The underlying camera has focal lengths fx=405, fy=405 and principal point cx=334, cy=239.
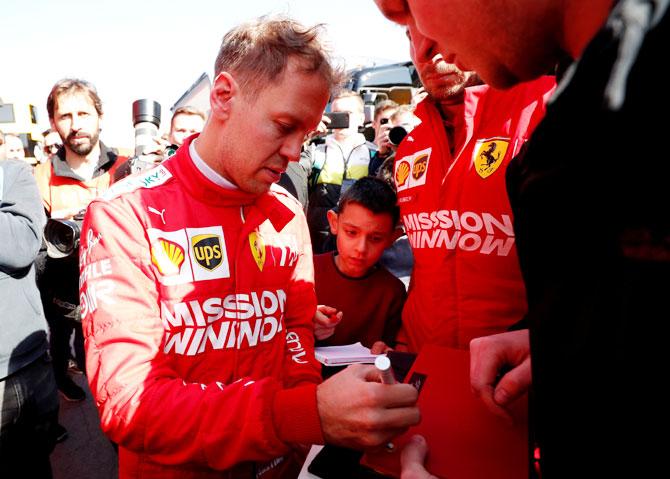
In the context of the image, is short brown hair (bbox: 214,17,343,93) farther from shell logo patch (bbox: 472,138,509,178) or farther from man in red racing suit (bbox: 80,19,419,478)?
shell logo patch (bbox: 472,138,509,178)

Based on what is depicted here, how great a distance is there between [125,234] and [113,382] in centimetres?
37

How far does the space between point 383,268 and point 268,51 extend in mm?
1465

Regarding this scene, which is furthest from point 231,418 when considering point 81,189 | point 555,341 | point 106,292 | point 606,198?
point 81,189

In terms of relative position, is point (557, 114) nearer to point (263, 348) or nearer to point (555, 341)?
point (555, 341)

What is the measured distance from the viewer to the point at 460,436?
2.78ft

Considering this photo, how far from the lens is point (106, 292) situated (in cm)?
100

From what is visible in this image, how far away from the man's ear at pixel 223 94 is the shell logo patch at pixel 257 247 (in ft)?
1.28

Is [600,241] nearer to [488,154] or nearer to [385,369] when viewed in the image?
[385,369]

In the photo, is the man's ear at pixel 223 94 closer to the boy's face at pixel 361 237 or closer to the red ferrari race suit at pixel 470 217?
the red ferrari race suit at pixel 470 217

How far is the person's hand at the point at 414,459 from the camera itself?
726 mm

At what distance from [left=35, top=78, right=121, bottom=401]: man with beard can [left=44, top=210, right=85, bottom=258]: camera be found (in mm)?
731

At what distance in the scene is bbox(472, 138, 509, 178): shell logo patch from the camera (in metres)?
1.36

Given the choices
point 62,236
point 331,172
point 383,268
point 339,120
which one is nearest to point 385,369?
point 383,268

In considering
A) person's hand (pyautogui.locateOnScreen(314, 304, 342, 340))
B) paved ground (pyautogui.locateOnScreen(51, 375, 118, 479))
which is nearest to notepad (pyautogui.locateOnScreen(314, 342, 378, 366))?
person's hand (pyautogui.locateOnScreen(314, 304, 342, 340))
